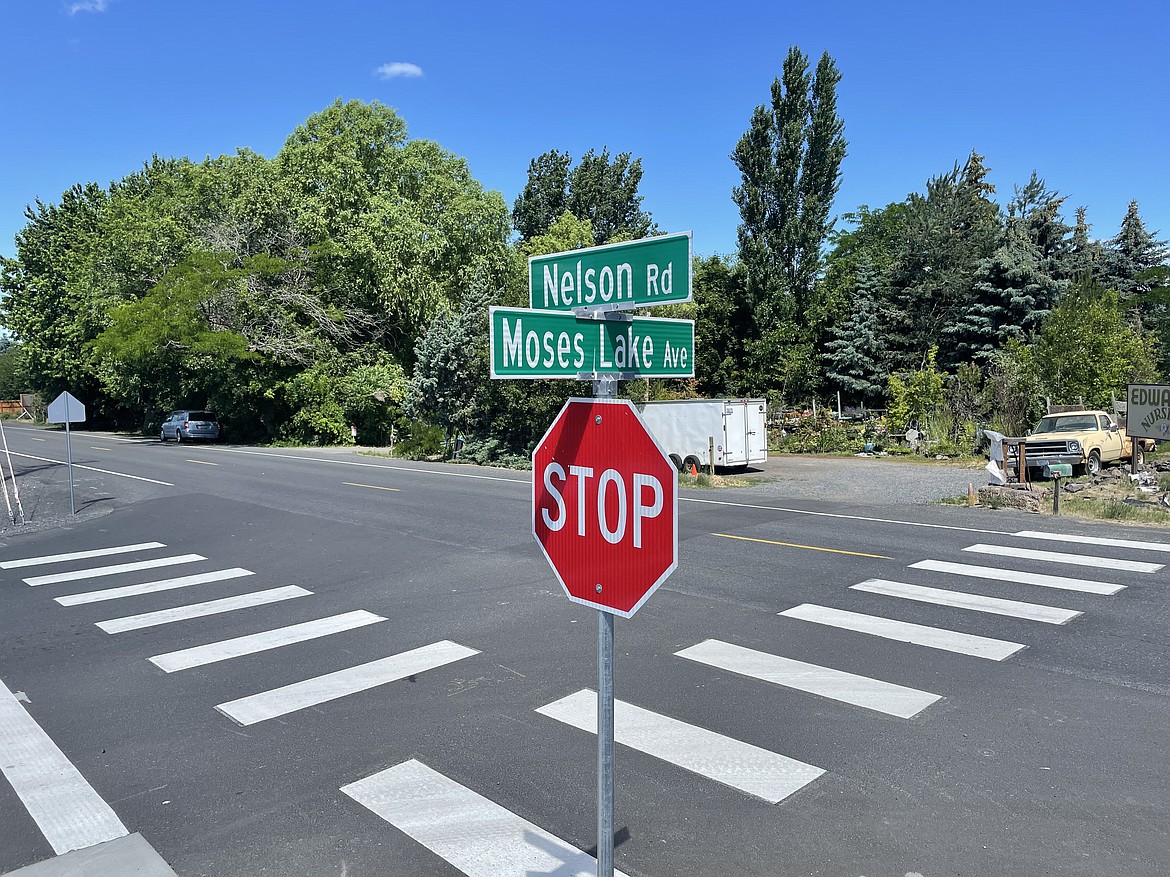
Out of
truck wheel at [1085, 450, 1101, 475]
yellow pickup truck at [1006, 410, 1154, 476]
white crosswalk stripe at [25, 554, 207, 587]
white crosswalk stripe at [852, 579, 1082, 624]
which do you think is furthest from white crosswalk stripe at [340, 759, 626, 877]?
truck wheel at [1085, 450, 1101, 475]

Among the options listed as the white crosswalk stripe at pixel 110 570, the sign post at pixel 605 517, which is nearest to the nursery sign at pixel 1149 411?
the sign post at pixel 605 517

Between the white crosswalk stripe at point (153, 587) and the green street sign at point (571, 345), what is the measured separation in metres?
8.59

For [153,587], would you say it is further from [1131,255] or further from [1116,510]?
[1131,255]

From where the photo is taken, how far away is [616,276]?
3.16 m

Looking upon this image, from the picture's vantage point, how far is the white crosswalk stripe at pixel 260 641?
7.21 meters

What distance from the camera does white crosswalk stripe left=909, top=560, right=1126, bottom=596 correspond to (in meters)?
9.20

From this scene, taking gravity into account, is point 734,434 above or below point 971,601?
above

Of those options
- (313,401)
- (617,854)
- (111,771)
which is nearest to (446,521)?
(111,771)

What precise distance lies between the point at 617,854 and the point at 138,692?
4.44 meters

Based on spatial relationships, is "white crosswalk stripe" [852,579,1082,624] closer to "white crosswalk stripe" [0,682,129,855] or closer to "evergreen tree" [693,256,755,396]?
"white crosswalk stripe" [0,682,129,855]

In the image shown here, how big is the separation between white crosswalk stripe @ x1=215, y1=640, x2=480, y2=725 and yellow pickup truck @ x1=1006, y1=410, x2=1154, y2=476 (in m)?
16.9

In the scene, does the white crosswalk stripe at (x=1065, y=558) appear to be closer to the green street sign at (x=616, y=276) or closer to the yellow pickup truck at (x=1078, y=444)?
the yellow pickup truck at (x=1078, y=444)

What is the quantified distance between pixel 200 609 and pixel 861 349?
36.5 metres

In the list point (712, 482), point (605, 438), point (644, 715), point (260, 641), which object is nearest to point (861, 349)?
point (712, 482)
